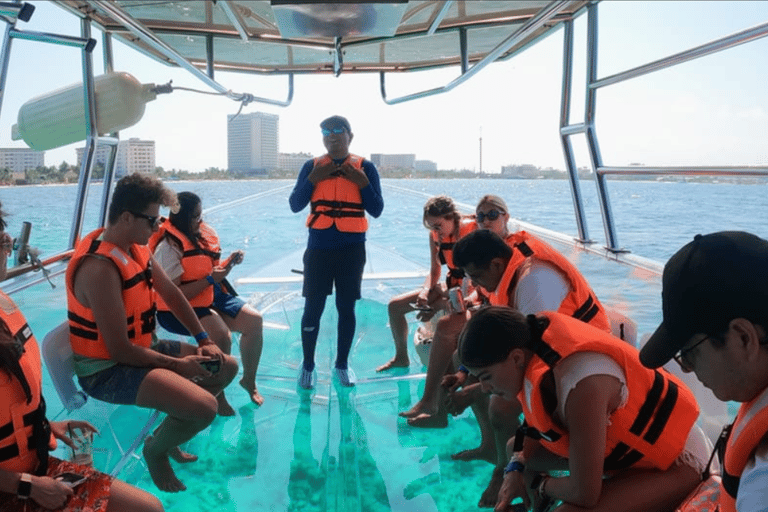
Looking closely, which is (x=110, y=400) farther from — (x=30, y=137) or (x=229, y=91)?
(x=229, y=91)

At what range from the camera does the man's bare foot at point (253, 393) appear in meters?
2.67

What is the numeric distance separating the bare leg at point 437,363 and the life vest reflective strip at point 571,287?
0.55m

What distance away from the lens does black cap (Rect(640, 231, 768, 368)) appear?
2.68 ft

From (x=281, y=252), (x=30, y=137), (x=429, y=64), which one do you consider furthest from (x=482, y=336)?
(x=281, y=252)

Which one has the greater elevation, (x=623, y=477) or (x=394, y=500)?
(x=623, y=477)

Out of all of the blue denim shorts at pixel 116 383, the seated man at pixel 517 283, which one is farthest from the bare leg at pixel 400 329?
the blue denim shorts at pixel 116 383

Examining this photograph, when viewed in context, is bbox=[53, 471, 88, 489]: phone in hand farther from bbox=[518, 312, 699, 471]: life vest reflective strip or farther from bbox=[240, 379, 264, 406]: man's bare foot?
bbox=[240, 379, 264, 406]: man's bare foot

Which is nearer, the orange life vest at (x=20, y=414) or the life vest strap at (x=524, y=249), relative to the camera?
the orange life vest at (x=20, y=414)


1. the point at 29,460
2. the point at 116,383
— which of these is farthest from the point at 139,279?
the point at 29,460

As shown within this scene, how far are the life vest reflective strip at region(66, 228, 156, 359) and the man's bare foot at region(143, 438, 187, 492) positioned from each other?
1.13 ft

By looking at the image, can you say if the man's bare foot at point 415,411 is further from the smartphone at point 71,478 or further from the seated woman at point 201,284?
the smartphone at point 71,478

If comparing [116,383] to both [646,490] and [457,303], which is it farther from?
[646,490]

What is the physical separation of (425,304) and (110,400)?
5.43ft

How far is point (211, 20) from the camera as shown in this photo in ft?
10.2
